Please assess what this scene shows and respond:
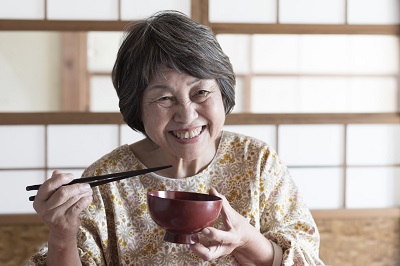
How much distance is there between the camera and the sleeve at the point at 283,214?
1.79 m

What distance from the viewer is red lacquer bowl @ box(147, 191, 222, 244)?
1.41 m

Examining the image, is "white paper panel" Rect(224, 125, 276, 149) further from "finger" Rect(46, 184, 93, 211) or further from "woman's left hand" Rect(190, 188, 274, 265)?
"finger" Rect(46, 184, 93, 211)

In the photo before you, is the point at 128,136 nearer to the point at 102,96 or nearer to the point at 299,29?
the point at 102,96

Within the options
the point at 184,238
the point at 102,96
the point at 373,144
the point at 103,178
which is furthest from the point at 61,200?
the point at 373,144

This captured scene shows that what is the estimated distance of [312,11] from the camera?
4180mm

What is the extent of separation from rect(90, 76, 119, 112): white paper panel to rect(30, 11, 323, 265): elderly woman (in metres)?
2.18

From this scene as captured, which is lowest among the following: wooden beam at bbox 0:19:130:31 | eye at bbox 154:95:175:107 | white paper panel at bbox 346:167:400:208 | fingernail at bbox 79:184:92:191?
white paper panel at bbox 346:167:400:208

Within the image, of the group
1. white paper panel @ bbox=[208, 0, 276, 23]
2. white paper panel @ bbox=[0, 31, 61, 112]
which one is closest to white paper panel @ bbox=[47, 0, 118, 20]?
white paper panel @ bbox=[0, 31, 61, 112]

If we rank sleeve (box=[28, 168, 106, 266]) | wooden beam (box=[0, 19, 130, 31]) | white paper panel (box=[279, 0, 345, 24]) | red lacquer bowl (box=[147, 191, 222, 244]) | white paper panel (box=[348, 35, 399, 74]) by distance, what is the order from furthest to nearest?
white paper panel (box=[348, 35, 399, 74]), white paper panel (box=[279, 0, 345, 24]), wooden beam (box=[0, 19, 130, 31]), sleeve (box=[28, 168, 106, 266]), red lacquer bowl (box=[147, 191, 222, 244])

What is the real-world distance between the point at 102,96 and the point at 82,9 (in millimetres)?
515

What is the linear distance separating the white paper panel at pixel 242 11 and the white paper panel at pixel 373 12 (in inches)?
19.2

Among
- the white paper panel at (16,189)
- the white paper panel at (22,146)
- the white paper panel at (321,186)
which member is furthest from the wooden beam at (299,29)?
the white paper panel at (16,189)

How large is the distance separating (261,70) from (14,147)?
59.4 inches

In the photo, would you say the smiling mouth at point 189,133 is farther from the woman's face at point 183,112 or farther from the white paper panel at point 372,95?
the white paper panel at point 372,95
